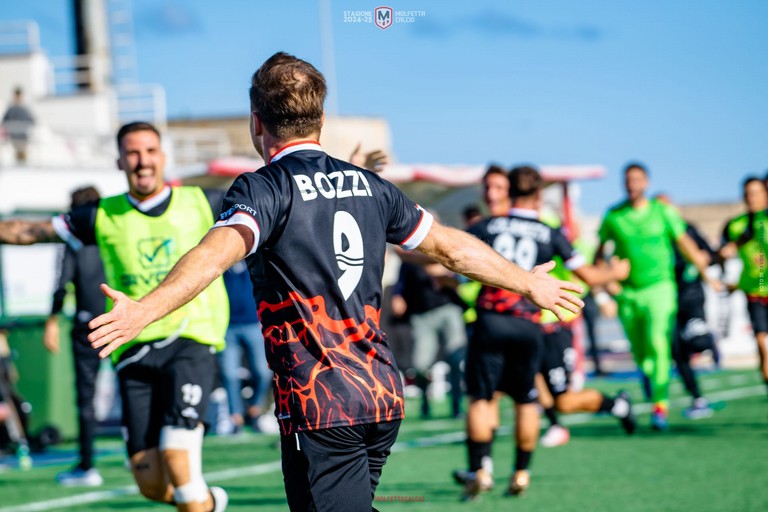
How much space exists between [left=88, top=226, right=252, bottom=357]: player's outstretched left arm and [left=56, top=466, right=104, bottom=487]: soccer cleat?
6.46 meters

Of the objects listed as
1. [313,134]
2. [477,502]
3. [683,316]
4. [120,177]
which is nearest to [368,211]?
[313,134]

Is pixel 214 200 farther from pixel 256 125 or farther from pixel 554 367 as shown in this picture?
pixel 554 367

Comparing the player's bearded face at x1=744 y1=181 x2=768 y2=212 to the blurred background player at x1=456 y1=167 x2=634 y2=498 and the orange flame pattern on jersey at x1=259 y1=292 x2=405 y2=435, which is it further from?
the orange flame pattern on jersey at x1=259 y1=292 x2=405 y2=435

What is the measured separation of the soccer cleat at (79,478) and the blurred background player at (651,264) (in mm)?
5165

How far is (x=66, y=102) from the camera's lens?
1275 inches

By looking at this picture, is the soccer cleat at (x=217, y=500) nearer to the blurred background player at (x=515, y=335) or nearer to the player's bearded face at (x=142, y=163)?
the player's bearded face at (x=142, y=163)

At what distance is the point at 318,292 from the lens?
150 inches

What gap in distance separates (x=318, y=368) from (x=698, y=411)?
9.11 metres

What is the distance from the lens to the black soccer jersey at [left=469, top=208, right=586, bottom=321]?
7.93 meters

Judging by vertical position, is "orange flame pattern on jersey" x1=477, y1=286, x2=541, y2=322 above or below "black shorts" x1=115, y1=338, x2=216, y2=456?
above

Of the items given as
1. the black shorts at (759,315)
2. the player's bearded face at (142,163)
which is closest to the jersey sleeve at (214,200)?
the player's bearded face at (142,163)

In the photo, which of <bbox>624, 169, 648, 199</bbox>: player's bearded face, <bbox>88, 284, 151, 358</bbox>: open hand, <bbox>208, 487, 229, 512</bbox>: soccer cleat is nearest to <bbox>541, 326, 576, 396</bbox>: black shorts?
<bbox>624, 169, 648, 199</bbox>: player's bearded face

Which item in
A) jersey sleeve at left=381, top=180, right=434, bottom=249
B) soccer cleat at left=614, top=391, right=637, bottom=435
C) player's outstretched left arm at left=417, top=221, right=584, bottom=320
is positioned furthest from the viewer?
soccer cleat at left=614, top=391, right=637, bottom=435

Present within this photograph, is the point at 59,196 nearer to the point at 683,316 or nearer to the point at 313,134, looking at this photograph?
the point at 683,316
